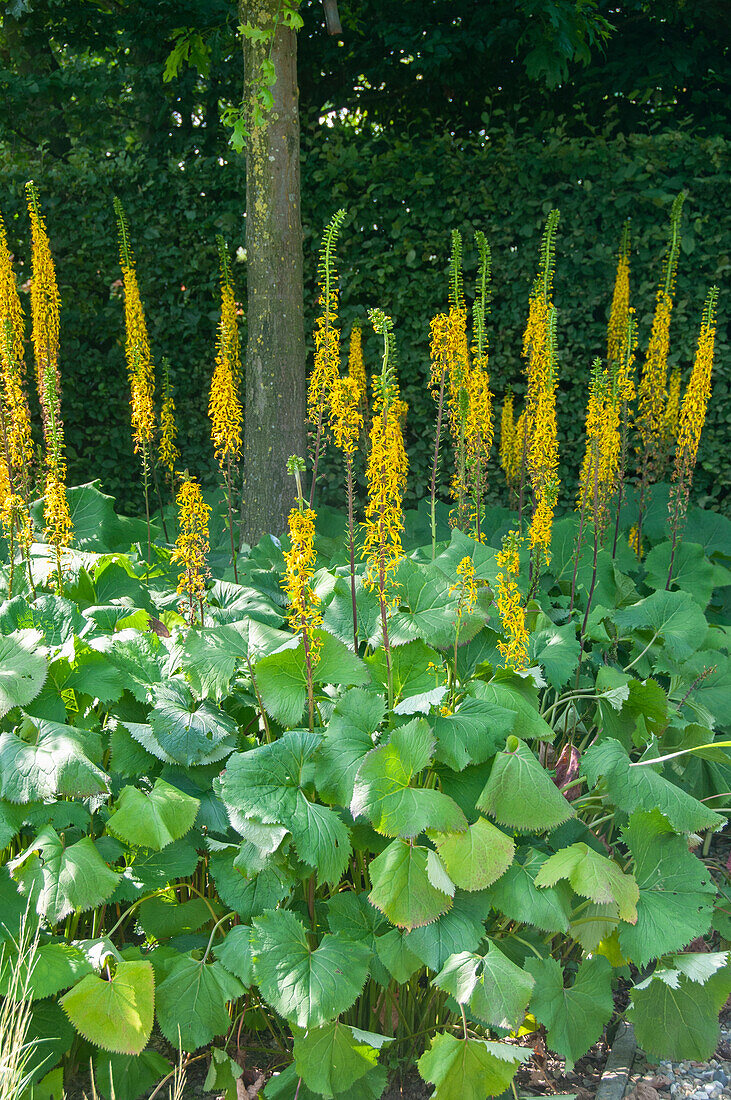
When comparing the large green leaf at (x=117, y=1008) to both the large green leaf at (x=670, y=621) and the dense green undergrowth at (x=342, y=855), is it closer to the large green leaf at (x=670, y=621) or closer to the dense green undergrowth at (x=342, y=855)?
the dense green undergrowth at (x=342, y=855)

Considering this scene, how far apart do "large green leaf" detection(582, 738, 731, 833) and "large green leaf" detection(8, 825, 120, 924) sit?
49.9 inches

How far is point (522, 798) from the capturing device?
216 centimetres

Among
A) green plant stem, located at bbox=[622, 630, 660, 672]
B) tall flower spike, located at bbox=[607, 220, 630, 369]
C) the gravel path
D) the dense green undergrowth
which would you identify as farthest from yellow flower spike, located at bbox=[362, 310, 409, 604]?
tall flower spike, located at bbox=[607, 220, 630, 369]

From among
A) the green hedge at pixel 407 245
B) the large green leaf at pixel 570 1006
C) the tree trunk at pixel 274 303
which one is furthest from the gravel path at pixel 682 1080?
the green hedge at pixel 407 245

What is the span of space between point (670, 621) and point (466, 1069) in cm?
180

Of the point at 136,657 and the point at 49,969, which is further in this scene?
the point at 136,657

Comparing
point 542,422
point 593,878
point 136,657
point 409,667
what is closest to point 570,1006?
point 593,878

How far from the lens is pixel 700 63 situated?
6.90 meters

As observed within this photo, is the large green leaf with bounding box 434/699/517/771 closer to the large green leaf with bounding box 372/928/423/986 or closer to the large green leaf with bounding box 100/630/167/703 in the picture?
the large green leaf with bounding box 372/928/423/986

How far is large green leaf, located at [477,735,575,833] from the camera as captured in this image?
7.06 ft

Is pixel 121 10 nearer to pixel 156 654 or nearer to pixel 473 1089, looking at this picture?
pixel 156 654

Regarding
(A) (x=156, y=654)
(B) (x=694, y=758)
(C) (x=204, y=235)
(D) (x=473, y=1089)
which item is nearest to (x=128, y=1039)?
(D) (x=473, y=1089)

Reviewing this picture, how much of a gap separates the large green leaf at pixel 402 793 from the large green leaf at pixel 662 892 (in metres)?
0.55

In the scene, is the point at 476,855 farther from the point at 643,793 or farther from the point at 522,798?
the point at 643,793
